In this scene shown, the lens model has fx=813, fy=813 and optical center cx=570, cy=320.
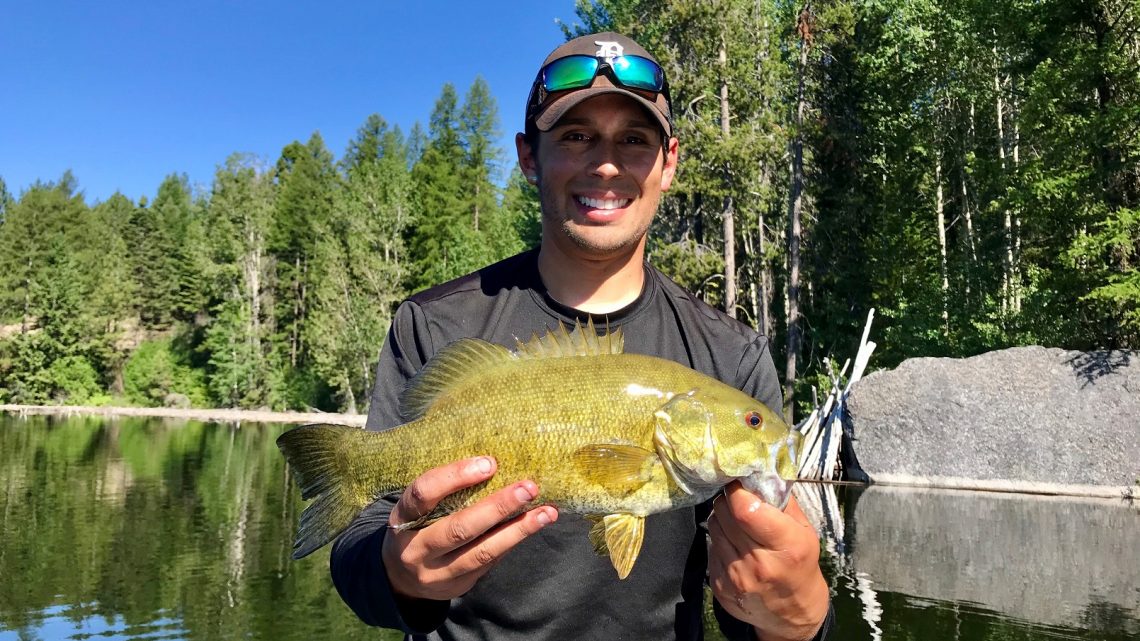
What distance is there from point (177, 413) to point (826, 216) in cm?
3817

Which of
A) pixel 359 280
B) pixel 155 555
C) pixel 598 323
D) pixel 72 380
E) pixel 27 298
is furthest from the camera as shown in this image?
pixel 27 298

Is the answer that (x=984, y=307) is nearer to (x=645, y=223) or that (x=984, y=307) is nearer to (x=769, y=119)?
(x=769, y=119)

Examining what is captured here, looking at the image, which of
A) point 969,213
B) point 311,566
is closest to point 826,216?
point 969,213

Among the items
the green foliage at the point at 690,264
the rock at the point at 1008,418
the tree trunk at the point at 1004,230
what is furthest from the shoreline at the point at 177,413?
the tree trunk at the point at 1004,230

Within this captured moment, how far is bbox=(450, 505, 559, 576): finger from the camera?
2314mm

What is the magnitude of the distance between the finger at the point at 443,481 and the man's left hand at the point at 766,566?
A: 2.33 feet

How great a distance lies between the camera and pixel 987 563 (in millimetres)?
12570

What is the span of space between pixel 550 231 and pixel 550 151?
30 cm

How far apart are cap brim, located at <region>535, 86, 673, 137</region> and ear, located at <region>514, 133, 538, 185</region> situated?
27cm

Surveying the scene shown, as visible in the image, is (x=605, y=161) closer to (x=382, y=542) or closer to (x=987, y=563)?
(x=382, y=542)

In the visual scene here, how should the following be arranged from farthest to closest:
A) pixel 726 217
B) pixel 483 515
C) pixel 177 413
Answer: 1. pixel 177 413
2. pixel 726 217
3. pixel 483 515

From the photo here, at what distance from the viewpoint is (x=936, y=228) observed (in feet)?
103

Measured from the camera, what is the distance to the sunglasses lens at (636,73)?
303cm

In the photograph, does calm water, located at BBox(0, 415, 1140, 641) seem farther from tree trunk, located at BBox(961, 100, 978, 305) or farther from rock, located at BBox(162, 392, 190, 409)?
rock, located at BBox(162, 392, 190, 409)
